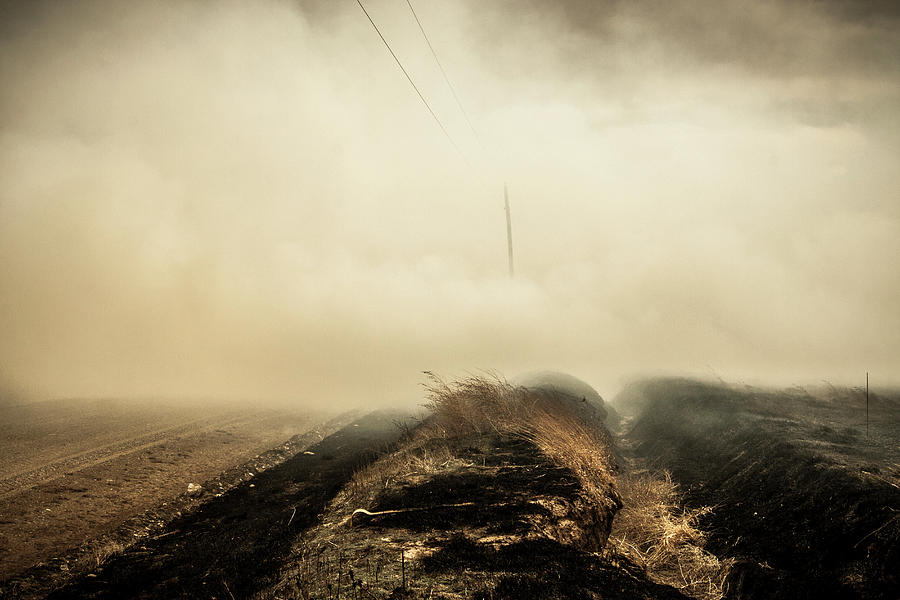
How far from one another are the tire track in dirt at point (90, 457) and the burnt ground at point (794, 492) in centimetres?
1701

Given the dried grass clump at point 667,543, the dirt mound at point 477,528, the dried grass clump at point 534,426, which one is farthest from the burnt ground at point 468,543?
the dried grass clump at point 667,543

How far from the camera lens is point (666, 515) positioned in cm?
997

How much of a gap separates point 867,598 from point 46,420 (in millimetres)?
32683

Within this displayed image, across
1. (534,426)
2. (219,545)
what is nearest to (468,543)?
(219,545)

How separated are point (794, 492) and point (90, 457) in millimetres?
20785

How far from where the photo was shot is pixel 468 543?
6297 millimetres

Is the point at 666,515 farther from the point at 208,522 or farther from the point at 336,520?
the point at 208,522

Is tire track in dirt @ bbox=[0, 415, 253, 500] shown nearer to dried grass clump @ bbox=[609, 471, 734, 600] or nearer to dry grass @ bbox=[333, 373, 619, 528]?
dry grass @ bbox=[333, 373, 619, 528]

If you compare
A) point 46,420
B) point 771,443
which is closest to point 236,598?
point 771,443

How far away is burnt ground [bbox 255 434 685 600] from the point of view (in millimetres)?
5211

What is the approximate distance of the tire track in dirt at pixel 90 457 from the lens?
487 inches

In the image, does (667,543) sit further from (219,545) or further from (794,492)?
(219,545)

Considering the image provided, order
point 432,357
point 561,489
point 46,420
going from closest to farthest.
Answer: point 561,489
point 46,420
point 432,357

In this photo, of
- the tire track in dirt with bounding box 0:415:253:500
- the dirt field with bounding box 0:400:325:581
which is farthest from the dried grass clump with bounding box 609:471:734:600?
the tire track in dirt with bounding box 0:415:253:500
